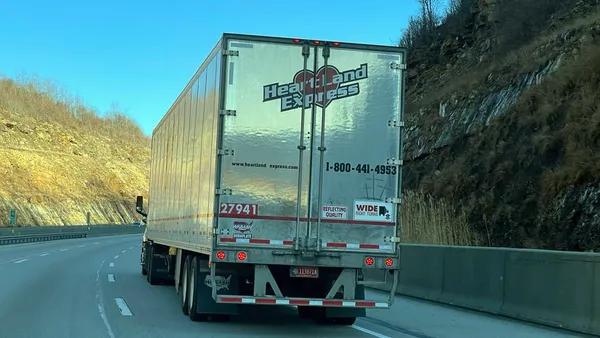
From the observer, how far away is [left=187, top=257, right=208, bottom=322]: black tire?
10391 mm

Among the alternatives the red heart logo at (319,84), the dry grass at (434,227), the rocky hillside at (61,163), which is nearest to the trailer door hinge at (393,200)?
the red heart logo at (319,84)

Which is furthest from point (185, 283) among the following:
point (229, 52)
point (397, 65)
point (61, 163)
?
point (61, 163)

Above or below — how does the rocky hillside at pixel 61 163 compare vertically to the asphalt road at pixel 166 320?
above

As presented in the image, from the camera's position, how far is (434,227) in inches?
716

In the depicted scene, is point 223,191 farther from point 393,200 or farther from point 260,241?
point 393,200

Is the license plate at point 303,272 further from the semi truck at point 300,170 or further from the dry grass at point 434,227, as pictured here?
the dry grass at point 434,227

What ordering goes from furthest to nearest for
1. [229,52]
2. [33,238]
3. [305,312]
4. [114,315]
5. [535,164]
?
[33,238] < [535,164] < [305,312] < [114,315] < [229,52]

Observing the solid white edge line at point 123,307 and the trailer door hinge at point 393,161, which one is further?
the solid white edge line at point 123,307

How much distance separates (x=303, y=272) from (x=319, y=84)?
8.66 ft

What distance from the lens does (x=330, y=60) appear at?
9.68 meters

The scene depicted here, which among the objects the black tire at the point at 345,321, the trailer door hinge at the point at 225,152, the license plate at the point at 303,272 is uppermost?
the trailer door hinge at the point at 225,152

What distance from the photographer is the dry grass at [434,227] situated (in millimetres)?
18125

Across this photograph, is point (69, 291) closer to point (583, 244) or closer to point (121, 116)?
point (583, 244)

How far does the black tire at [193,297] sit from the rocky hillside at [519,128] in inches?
380
